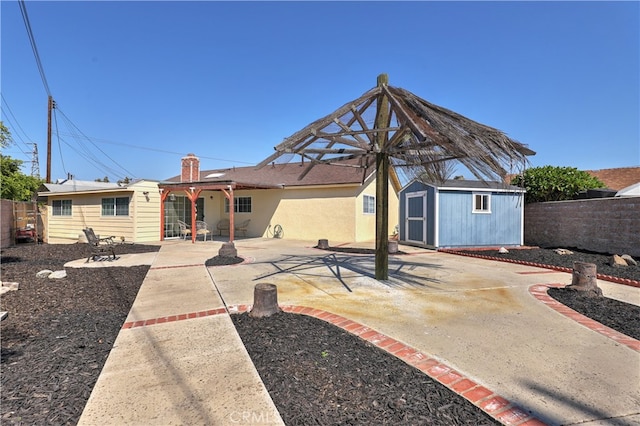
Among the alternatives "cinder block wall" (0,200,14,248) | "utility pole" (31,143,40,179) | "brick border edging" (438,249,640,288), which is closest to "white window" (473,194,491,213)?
"brick border edging" (438,249,640,288)

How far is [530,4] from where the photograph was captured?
7.55 m

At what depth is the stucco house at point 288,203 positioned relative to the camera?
1385 centimetres

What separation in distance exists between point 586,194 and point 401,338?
12.1 metres

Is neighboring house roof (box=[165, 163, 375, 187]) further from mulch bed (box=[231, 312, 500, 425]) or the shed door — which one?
mulch bed (box=[231, 312, 500, 425])

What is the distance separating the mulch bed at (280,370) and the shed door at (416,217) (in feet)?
24.4

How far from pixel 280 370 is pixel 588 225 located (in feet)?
36.7

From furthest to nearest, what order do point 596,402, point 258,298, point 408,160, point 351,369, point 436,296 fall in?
point 408,160
point 436,296
point 258,298
point 351,369
point 596,402

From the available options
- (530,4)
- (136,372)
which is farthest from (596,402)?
(530,4)

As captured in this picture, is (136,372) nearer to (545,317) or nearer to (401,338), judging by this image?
(401,338)

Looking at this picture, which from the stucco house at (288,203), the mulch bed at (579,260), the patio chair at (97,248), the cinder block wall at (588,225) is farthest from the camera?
the stucco house at (288,203)

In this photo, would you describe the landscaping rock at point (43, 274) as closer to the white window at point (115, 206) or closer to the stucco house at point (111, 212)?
the stucco house at point (111, 212)

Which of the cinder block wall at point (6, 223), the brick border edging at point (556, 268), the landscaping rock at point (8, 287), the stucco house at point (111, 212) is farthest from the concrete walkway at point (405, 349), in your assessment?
the cinder block wall at point (6, 223)

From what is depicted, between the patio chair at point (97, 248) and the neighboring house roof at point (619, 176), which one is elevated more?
the neighboring house roof at point (619, 176)

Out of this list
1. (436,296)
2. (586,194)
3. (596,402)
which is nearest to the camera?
(596,402)
